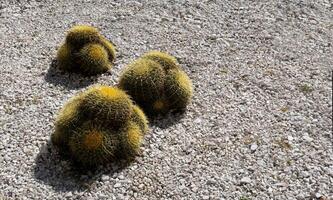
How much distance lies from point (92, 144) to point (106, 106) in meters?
0.53

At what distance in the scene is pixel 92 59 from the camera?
28.1ft

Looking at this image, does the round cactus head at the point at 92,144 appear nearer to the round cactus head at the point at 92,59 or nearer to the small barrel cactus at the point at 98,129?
the small barrel cactus at the point at 98,129

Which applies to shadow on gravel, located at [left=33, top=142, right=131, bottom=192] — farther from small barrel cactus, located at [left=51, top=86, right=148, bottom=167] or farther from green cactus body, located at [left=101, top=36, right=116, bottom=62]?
green cactus body, located at [left=101, top=36, right=116, bottom=62]

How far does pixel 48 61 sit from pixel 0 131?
2.05m

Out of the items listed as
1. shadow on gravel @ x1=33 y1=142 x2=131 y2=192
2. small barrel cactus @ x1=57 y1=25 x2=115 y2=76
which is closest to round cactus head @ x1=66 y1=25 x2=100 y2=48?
small barrel cactus @ x1=57 y1=25 x2=115 y2=76

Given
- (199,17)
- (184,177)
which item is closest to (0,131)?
(184,177)

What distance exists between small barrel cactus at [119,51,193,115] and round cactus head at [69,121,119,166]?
3.68 ft

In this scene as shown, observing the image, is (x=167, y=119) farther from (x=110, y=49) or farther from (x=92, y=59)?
(x=110, y=49)

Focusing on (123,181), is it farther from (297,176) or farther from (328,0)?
(328,0)

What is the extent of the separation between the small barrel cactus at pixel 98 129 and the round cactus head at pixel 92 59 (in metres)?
1.64

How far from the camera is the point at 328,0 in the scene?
11.4m

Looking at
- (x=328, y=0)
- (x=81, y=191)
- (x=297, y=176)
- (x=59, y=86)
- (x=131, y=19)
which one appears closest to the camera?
(x=81, y=191)

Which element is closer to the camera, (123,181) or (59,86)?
(123,181)

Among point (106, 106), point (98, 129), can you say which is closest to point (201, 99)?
point (106, 106)
